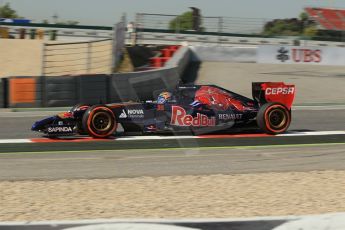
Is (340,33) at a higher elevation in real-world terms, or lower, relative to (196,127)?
higher

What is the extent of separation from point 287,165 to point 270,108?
230 cm

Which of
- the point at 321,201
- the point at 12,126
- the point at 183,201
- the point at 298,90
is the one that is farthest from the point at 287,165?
the point at 298,90

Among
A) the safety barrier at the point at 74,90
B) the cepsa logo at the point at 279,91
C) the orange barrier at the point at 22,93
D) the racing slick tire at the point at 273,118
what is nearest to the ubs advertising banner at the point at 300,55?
the safety barrier at the point at 74,90

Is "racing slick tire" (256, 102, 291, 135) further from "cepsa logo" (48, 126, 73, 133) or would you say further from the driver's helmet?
"cepsa logo" (48, 126, 73, 133)

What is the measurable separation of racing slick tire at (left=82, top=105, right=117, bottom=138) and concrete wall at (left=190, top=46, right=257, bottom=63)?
1982 centimetres

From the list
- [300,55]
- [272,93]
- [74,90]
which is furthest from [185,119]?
[300,55]

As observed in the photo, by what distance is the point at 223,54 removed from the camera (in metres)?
29.5

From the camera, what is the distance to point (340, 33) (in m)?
41.7

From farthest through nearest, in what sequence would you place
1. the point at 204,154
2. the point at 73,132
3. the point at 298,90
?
the point at 298,90
the point at 73,132
the point at 204,154

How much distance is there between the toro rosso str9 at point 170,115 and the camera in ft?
31.0

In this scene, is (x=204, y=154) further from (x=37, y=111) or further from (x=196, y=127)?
(x=37, y=111)

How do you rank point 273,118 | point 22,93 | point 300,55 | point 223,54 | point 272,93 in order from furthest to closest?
point 223,54, point 300,55, point 22,93, point 272,93, point 273,118

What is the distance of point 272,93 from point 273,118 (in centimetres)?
56

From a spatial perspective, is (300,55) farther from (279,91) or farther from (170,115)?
(170,115)
